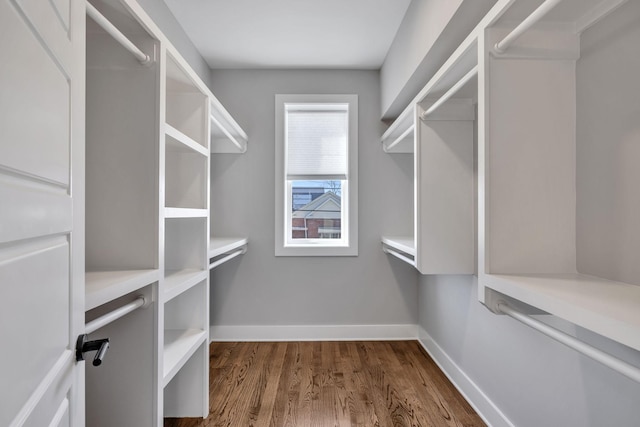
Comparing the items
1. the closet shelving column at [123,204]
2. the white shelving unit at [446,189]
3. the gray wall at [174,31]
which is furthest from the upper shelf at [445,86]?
the gray wall at [174,31]

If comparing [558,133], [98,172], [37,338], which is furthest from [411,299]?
[37,338]

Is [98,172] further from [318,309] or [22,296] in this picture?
[318,309]

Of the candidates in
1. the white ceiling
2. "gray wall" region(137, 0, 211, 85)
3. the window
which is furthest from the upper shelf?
"gray wall" region(137, 0, 211, 85)

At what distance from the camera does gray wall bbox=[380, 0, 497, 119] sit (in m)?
1.51

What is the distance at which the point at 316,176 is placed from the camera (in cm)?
326

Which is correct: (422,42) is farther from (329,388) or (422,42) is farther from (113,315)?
(329,388)

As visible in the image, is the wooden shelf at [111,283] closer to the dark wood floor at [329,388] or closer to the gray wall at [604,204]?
the dark wood floor at [329,388]

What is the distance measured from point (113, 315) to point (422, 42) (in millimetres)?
1898

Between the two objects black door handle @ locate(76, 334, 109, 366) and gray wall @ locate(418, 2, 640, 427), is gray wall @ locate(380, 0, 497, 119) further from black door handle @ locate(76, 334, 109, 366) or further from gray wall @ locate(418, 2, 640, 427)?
black door handle @ locate(76, 334, 109, 366)

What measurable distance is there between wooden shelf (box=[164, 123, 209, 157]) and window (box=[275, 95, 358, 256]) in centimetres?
137

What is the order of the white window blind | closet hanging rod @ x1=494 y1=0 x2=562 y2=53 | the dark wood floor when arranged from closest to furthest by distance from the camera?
closet hanging rod @ x1=494 y1=0 x2=562 y2=53, the dark wood floor, the white window blind

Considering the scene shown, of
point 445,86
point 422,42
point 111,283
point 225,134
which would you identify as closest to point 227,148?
point 225,134

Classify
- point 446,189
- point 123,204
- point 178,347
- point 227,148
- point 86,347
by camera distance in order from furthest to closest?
point 227,148 → point 446,189 → point 178,347 → point 123,204 → point 86,347

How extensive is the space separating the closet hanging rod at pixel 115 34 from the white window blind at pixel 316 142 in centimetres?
201
